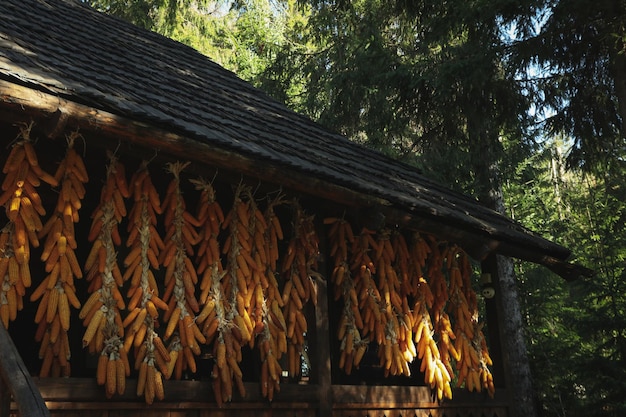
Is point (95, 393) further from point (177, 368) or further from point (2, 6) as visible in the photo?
point (2, 6)

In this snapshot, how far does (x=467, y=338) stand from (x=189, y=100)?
3781mm

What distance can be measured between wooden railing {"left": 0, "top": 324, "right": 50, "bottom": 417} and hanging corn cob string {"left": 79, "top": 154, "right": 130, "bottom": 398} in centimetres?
139

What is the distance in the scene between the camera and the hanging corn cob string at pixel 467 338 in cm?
730

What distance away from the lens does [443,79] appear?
38.7 ft

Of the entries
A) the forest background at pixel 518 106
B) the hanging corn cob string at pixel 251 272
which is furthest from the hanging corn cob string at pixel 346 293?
the forest background at pixel 518 106

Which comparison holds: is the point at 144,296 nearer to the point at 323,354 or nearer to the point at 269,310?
the point at 269,310

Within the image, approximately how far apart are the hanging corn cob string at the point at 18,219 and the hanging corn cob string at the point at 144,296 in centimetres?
68

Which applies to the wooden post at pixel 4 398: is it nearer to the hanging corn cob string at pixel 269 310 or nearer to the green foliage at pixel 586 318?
the hanging corn cob string at pixel 269 310

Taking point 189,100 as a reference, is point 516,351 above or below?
below

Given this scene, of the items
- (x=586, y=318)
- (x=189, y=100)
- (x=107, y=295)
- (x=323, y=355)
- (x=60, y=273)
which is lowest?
(x=323, y=355)

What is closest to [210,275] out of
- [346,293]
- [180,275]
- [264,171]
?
[180,275]

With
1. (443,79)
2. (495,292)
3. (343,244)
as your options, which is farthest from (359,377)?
(443,79)

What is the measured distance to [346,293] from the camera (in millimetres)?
6520

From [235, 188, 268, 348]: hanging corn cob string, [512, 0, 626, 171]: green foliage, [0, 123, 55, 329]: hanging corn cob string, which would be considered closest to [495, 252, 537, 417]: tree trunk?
[512, 0, 626, 171]: green foliage
